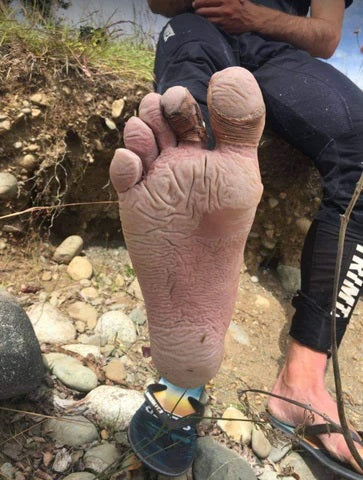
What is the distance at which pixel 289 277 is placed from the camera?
Result: 5.41ft

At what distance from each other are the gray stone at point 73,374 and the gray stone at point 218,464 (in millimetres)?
274

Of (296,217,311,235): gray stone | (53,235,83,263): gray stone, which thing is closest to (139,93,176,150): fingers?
(53,235,83,263): gray stone

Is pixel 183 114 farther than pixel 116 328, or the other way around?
Answer: pixel 116 328

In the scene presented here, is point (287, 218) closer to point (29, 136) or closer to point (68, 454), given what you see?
point (29, 136)

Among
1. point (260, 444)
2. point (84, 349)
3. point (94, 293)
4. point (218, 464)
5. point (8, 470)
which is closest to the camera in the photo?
point (8, 470)

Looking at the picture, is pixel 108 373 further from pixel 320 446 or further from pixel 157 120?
pixel 157 120

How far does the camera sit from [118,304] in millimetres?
1318

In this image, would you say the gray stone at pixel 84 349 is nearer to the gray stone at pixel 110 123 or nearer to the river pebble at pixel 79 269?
the river pebble at pixel 79 269

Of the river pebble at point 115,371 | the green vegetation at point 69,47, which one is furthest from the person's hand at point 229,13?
the river pebble at point 115,371

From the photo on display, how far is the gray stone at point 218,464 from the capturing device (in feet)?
2.77

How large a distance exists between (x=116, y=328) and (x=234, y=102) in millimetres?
752

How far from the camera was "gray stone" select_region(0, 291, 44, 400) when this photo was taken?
777mm

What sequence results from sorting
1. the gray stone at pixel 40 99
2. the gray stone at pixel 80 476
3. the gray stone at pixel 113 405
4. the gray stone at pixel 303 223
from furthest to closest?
the gray stone at pixel 303 223 → the gray stone at pixel 40 99 → the gray stone at pixel 113 405 → the gray stone at pixel 80 476

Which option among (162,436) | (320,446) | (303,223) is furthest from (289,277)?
(162,436)
